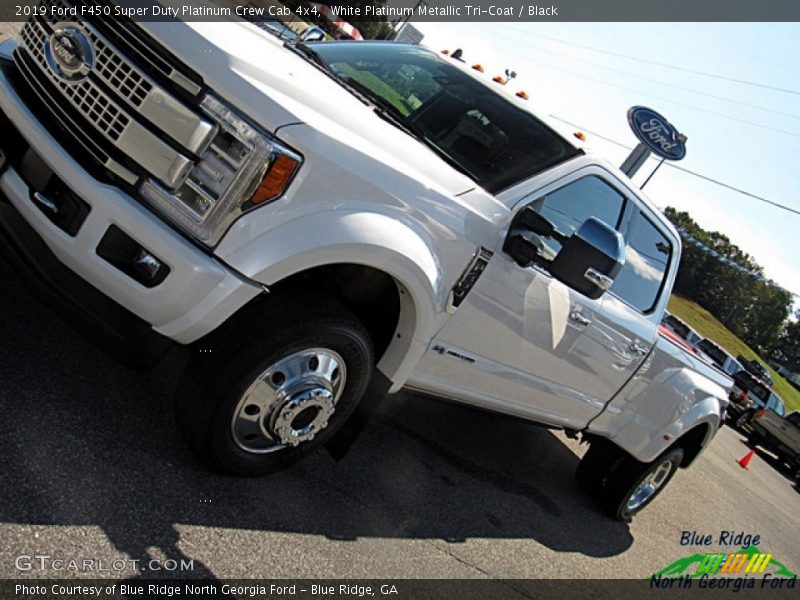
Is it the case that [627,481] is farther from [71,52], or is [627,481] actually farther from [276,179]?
[71,52]

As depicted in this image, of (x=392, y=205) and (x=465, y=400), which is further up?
(x=392, y=205)

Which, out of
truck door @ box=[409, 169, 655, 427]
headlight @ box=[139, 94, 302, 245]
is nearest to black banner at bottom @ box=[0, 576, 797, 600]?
truck door @ box=[409, 169, 655, 427]

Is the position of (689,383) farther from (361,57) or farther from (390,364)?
(361,57)

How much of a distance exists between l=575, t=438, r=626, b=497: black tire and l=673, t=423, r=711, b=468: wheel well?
19.7 inches

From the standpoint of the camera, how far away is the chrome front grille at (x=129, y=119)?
2.31 metres

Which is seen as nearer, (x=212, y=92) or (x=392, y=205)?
(x=212, y=92)

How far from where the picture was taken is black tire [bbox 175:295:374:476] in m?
2.52

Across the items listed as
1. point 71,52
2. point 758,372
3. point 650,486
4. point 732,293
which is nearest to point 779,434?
point 758,372

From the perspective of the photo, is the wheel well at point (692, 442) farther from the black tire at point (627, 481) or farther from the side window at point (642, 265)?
the side window at point (642, 265)

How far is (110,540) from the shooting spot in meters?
2.31

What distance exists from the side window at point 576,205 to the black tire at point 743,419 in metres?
15.1

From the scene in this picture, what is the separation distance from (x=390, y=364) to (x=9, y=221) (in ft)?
5.29

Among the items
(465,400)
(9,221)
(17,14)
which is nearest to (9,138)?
(9,221)

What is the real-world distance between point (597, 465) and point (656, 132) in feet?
42.3
